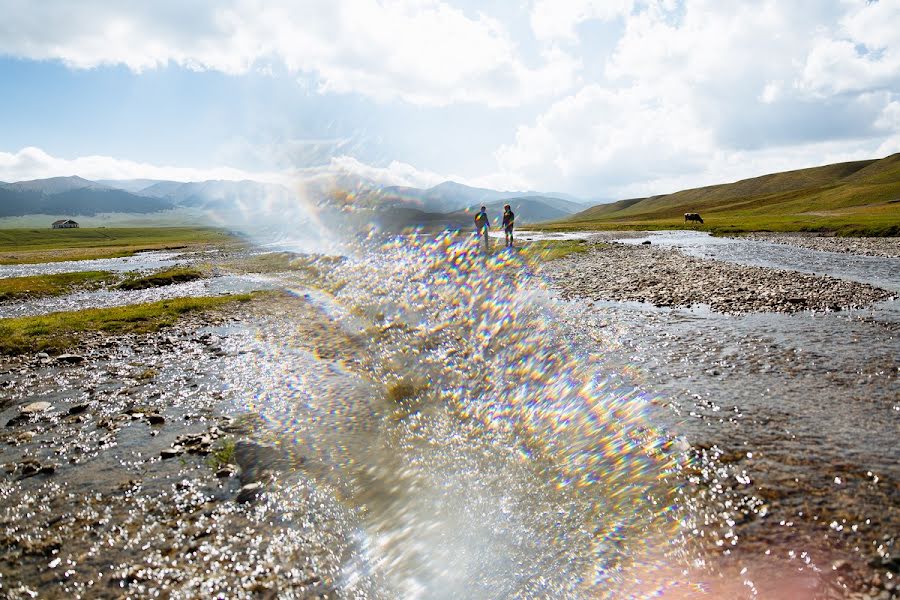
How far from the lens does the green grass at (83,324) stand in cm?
1786

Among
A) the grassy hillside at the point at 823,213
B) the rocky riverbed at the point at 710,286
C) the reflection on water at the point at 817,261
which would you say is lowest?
the rocky riverbed at the point at 710,286

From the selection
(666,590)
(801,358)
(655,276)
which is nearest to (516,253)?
(655,276)

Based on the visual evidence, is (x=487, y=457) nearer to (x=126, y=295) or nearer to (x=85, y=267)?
(x=126, y=295)

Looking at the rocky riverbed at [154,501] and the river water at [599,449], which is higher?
the river water at [599,449]

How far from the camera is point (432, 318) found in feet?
67.1

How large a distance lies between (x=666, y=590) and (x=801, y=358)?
9.79 m

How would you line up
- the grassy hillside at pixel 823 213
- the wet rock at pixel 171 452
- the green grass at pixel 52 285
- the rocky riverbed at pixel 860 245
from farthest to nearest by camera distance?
the grassy hillside at pixel 823 213, the rocky riverbed at pixel 860 245, the green grass at pixel 52 285, the wet rock at pixel 171 452

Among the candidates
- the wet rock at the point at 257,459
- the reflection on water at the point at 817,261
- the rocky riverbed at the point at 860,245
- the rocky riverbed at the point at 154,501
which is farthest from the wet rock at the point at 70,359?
the rocky riverbed at the point at 860,245

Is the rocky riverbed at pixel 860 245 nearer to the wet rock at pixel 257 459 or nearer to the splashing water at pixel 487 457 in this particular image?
the splashing water at pixel 487 457

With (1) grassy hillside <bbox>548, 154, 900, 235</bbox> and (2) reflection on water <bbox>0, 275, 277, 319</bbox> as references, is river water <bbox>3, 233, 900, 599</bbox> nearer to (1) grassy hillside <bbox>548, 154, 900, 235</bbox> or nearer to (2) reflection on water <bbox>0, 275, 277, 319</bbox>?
(2) reflection on water <bbox>0, 275, 277, 319</bbox>

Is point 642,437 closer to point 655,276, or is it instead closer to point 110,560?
point 110,560

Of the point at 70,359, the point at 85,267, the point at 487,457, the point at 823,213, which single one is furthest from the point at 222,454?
→ the point at 823,213

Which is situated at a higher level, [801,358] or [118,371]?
[801,358]

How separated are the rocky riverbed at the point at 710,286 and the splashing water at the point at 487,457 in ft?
21.2
